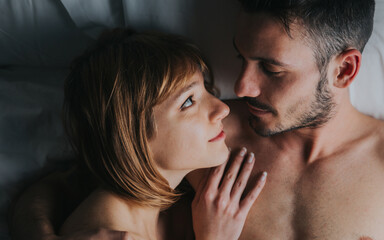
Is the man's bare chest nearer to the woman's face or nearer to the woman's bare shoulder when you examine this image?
the woman's face

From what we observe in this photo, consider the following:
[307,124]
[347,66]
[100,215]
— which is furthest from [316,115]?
[100,215]

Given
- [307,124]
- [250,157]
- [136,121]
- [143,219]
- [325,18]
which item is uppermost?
[325,18]

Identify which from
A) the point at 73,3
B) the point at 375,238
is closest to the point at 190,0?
the point at 73,3

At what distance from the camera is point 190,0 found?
129 cm

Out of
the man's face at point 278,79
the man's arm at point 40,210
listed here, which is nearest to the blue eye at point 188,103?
the man's face at point 278,79

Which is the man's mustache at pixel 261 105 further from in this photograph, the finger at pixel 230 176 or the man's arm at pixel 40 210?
the man's arm at pixel 40 210

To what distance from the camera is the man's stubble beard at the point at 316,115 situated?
3.68ft

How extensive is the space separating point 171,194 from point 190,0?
0.64 meters

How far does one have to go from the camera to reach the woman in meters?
1.02

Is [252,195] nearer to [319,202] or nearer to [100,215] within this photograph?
[319,202]

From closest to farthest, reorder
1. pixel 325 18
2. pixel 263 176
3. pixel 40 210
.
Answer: pixel 325 18 < pixel 40 210 < pixel 263 176

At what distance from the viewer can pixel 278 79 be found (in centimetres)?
109

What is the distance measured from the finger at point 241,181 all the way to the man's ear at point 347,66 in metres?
0.37

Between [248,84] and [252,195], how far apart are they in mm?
369
